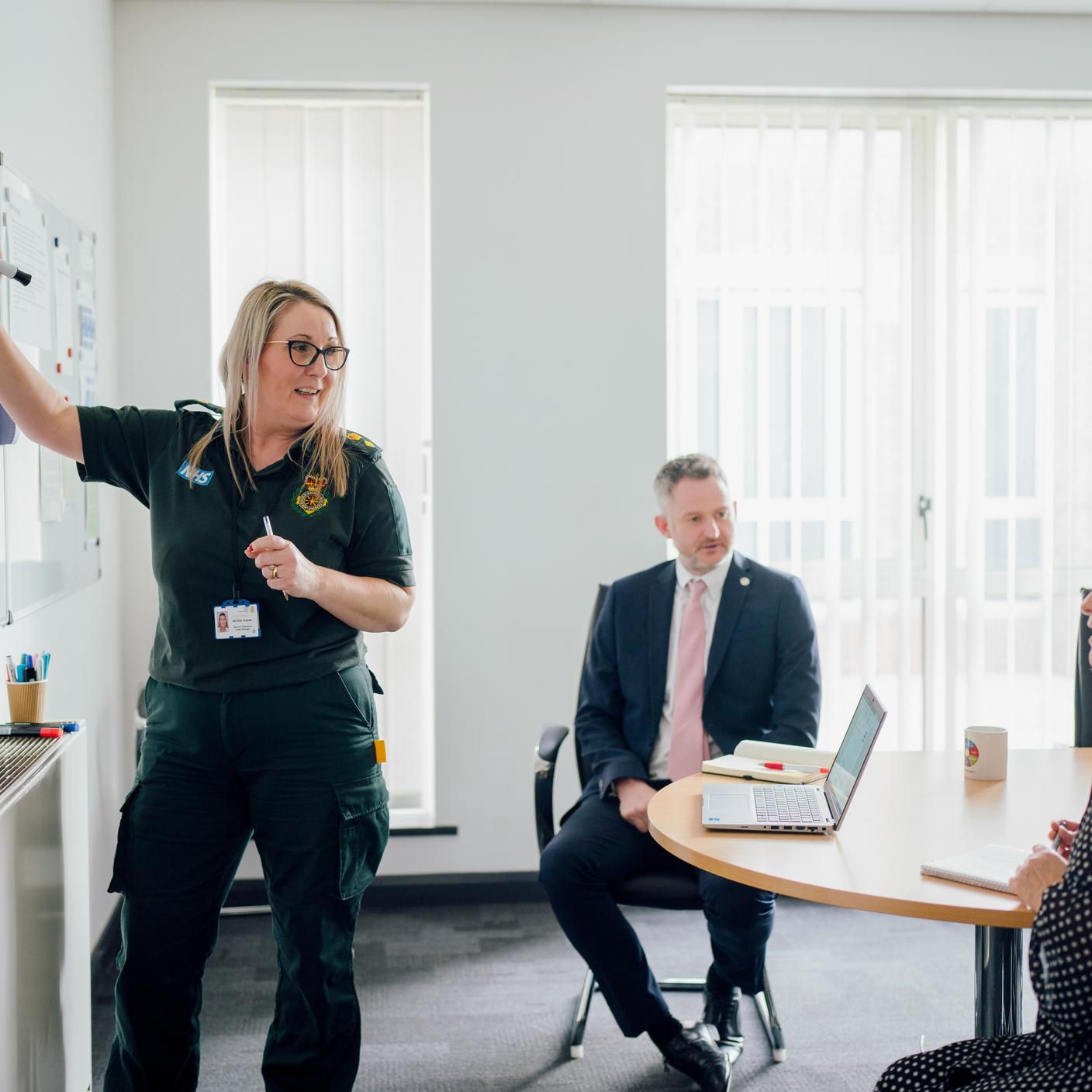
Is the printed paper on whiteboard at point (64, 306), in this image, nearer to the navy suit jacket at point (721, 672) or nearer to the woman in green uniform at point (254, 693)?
the woman in green uniform at point (254, 693)

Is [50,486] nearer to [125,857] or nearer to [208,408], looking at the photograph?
[208,408]

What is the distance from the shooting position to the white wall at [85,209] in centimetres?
238

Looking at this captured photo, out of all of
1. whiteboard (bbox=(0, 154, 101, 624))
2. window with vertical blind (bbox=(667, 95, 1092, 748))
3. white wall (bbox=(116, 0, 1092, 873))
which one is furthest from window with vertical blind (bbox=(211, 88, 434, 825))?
window with vertical blind (bbox=(667, 95, 1092, 748))

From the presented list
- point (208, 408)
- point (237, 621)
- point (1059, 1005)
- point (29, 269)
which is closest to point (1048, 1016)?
point (1059, 1005)

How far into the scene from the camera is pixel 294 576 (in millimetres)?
1770

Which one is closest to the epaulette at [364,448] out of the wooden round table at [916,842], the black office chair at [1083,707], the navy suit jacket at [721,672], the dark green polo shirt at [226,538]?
the dark green polo shirt at [226,538]

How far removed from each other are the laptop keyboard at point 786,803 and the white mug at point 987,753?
0.35 metres

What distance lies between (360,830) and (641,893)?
762mm

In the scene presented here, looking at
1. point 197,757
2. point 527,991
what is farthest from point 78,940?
point 527,991

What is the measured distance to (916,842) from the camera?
1726 mm

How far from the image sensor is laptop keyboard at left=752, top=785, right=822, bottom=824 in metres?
1.81

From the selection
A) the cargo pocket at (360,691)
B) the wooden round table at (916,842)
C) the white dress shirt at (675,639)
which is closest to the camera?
the wooden round table at (916,842)

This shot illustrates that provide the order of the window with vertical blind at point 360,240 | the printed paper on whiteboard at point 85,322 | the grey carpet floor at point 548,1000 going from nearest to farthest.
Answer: the grey carpet floor at point 548,1000 < the printed paper on whiteboard at point 85,322 < the window with vertical blind at point 360,240

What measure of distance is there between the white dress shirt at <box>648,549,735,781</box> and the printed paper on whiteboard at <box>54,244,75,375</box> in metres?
1.58
